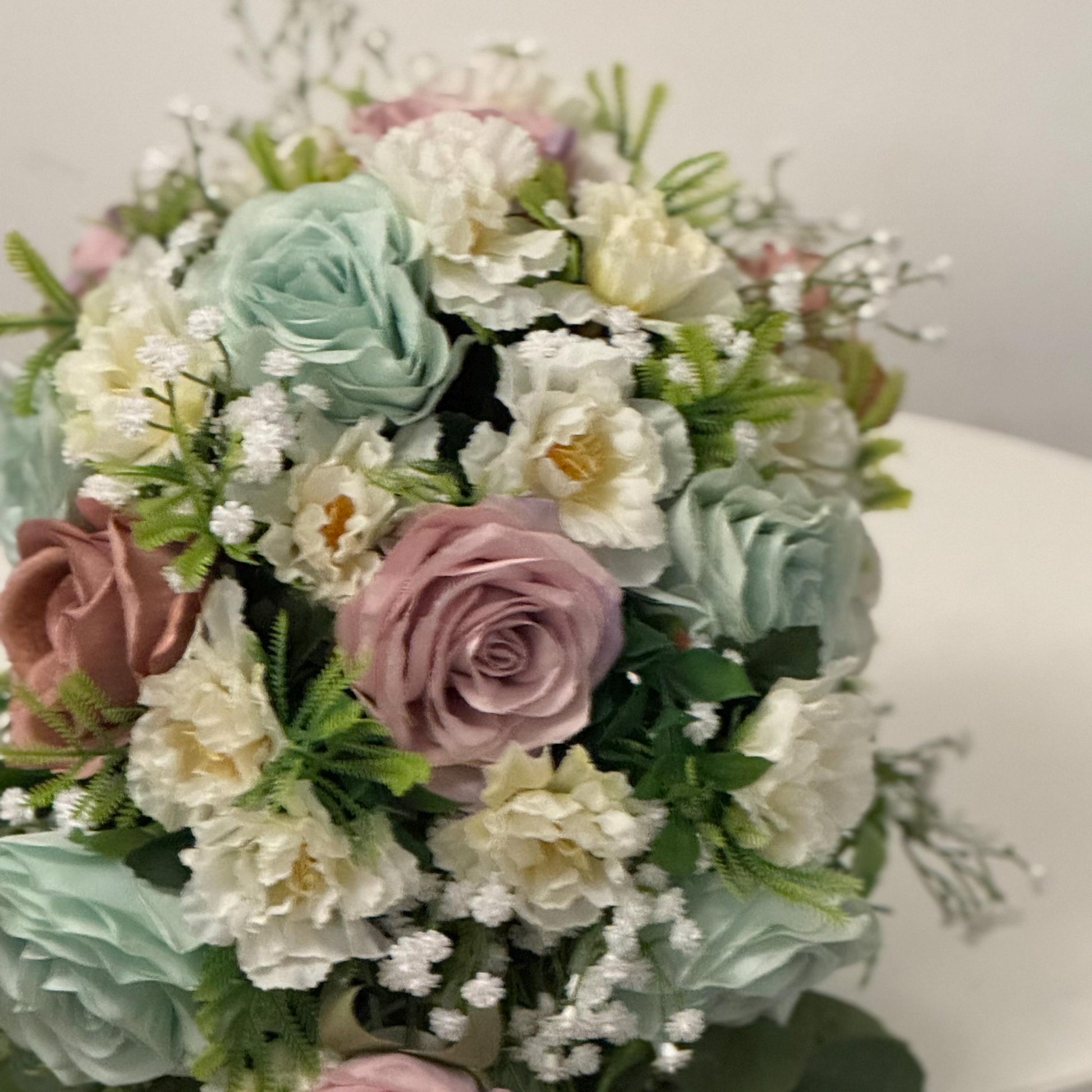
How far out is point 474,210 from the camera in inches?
24.3

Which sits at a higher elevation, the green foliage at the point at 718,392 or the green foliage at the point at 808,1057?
the green foliage at the point at 718,392

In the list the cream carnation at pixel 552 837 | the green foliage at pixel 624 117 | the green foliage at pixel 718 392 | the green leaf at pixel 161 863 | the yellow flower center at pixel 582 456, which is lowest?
the green leaf at pixel 161 863

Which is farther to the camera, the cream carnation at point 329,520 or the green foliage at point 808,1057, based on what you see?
the green foliage at point 808,1057

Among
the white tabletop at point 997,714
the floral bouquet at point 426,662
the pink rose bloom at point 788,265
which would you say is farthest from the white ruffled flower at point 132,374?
the white tabletop at point 997,714

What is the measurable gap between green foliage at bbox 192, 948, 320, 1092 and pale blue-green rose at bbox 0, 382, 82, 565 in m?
0.23

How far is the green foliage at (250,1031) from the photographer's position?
1.85 ft

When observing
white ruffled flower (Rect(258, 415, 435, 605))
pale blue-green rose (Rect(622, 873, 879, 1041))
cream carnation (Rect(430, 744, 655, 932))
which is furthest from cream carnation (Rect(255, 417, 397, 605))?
pale blue-green rose (Rect(622, 873, 879, 1041))

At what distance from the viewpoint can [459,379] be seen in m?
0.63

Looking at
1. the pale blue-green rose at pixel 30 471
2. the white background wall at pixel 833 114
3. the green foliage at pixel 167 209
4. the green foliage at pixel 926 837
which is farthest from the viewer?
the white background wall at pixel 833 114

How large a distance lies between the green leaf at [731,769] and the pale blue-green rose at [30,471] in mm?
321

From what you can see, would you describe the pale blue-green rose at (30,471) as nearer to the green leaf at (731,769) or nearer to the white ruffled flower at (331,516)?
the white ruffled flower at (331,516)

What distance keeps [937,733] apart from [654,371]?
0.49m

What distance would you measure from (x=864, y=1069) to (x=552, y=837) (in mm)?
356

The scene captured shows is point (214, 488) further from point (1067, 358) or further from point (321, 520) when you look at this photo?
point (1067, 358)
